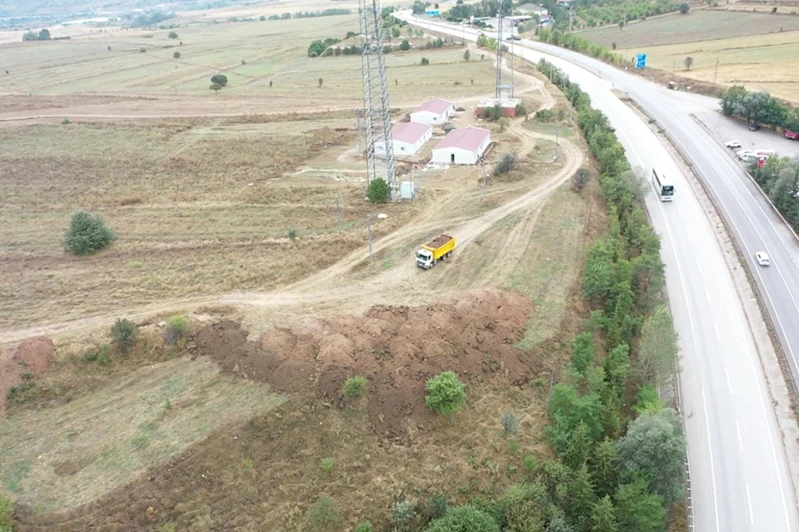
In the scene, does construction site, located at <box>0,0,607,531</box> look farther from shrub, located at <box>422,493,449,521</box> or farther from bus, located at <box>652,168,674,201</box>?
bus, located at <box>652,168,674,201</box>

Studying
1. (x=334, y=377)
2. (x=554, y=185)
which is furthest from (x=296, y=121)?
(x=334, y=377)

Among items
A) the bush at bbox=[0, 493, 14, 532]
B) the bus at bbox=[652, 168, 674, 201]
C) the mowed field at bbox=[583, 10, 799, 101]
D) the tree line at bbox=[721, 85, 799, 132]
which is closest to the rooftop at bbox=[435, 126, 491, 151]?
the bus at bbox=[652, 168, 674, 201]

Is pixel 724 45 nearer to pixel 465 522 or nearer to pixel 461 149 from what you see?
pixel 461 149

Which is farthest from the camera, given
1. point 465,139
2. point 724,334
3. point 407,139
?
point 407,139

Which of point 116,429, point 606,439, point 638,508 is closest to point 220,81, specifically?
point 116,429

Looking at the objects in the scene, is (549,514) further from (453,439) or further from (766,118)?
(766,118)
